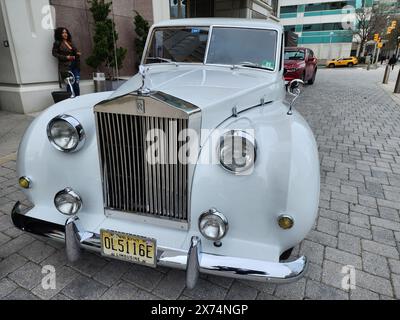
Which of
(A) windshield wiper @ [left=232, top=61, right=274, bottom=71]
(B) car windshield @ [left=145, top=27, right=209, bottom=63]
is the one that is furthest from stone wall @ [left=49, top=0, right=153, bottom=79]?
(A) windshield wiper @ [left=232, top=61, right=274, bottom=71]

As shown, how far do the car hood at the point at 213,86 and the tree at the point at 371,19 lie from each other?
5112 centimetres

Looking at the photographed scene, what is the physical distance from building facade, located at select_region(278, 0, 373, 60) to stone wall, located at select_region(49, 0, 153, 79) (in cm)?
4591

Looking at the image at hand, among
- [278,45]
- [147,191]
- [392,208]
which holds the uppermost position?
[278,45]

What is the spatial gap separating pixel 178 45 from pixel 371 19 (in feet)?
169

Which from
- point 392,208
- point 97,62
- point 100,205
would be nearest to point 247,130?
point 100,205

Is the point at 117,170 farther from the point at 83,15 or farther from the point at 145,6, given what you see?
the point at 145,6

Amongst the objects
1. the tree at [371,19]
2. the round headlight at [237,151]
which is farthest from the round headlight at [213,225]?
the tree at [371,19]

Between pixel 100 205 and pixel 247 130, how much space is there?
1.19 metres

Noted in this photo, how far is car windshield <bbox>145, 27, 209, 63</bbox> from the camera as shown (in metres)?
3.25

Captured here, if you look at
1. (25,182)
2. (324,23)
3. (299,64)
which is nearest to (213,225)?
(25,182)

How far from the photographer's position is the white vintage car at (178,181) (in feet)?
5.87

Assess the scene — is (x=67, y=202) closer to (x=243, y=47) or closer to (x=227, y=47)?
(x=227, y=47)

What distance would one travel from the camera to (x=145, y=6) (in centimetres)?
932

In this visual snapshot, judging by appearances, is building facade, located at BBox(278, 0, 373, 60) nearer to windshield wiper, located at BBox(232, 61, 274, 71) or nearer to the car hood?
windshield wiper, located at BBox(232, 61, 274, 71)
